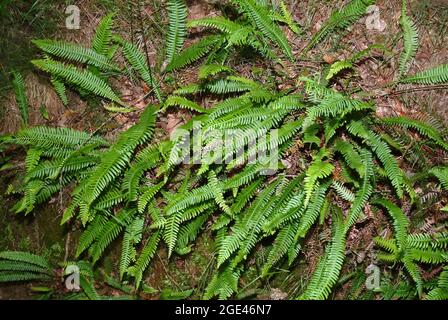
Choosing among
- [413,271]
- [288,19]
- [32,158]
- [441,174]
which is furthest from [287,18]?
[32,158]

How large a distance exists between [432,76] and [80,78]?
10.7 feet

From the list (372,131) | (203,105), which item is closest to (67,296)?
(203,105)

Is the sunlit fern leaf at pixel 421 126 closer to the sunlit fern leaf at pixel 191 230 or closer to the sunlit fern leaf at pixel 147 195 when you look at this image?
the sunlit fern leaf at pixel 191 230

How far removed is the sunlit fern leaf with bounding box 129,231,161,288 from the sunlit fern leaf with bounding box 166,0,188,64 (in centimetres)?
173

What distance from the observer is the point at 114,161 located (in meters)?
4.16

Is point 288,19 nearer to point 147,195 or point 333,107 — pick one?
point 333,107

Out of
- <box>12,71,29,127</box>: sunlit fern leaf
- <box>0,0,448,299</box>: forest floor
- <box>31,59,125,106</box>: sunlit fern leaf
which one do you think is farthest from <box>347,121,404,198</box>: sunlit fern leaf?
<box>12,71,29,127</box>: sunlit fern leaf

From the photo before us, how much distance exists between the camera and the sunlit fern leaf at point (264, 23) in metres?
4.07

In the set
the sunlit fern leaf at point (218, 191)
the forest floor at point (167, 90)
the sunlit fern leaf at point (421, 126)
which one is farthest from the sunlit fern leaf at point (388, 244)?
the sunlit fern leaf at point (218, 191)

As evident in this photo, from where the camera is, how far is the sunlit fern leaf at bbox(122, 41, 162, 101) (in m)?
4.56

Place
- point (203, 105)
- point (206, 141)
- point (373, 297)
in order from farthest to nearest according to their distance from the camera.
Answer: point (203, 105) < point (373, 297) < point (206, 141)

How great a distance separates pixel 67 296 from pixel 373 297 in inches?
118

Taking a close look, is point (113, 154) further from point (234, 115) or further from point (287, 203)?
point (287, 203)

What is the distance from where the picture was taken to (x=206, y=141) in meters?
4.03
